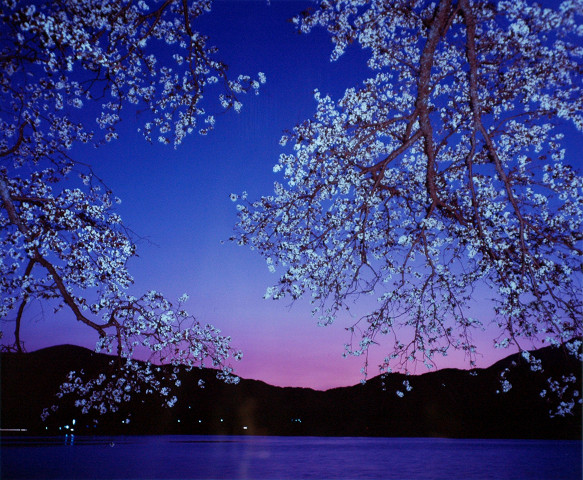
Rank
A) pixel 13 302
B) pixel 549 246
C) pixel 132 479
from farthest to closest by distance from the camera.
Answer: pixel 132 479
pixel 13 302
pixel 549 246

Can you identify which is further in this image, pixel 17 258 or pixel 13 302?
pixel 13 302

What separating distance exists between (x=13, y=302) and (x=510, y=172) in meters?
9.52

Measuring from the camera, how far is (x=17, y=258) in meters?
8.35

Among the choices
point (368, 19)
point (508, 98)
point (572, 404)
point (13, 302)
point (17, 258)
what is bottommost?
point (572, 404)

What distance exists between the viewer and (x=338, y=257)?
907 cm

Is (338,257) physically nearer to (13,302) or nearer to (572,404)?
(572,404)

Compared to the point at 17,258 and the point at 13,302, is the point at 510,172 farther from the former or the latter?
the point at 13,302

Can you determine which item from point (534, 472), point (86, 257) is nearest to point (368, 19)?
point (86, 257)

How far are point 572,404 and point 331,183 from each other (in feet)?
19.1

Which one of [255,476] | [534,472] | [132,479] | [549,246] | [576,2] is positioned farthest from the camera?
[534,472]

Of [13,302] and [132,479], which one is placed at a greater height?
[13,302]

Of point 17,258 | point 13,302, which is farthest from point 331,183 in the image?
point 13,302

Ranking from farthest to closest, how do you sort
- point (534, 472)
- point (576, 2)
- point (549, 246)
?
point (534, 472)
point (549, 246)
point (576, 2)

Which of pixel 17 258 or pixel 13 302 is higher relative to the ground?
pixel 17 258
